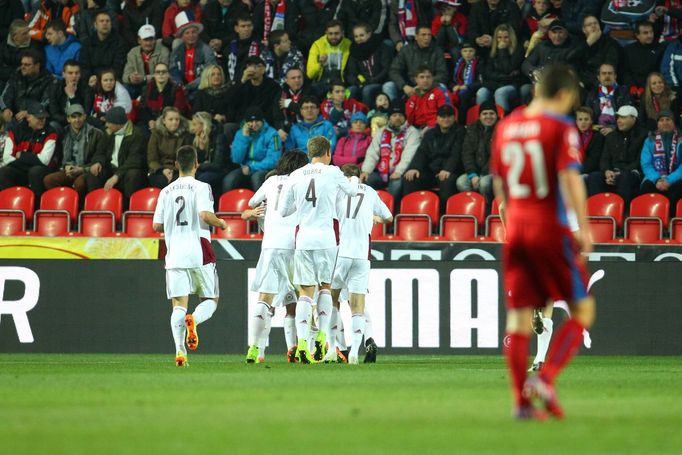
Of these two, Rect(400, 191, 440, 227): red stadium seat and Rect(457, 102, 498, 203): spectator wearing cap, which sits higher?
Rect(457, 102, 498, 203): spectator wearing cap

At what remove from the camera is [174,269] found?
545 inches

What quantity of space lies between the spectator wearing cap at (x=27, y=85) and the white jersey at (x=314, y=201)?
9.41 meters

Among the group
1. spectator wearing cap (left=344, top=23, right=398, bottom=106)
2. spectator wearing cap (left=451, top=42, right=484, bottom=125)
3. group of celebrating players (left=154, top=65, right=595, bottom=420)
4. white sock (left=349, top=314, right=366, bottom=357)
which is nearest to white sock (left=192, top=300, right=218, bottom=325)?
group of celebrating players (left=154, top=65, right=595, bottom=420)

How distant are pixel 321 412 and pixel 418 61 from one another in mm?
14702

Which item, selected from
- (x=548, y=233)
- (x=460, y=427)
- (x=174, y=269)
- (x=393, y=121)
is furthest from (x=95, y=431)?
(x=393, y=121)

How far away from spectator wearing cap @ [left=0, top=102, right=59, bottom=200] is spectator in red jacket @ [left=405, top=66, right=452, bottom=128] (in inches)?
238

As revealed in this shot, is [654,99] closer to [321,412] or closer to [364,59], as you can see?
[364,59]

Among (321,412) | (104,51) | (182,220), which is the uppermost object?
(104,51)

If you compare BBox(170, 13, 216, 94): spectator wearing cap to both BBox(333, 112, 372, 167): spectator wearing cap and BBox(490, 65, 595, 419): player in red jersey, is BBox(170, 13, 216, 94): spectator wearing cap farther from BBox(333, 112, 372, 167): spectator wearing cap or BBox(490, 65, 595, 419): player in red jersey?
BBox(490, 65, 595, 419): player in red jersey

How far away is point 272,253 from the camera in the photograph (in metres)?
14.7

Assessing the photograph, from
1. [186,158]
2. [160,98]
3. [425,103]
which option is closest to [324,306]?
[186,158]

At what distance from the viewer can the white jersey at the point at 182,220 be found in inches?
540

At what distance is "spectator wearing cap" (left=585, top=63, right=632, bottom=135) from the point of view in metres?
20.6

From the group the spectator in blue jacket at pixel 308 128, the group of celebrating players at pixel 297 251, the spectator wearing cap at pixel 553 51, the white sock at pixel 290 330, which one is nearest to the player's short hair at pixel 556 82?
the group of celebrating players at pixel 297 251
